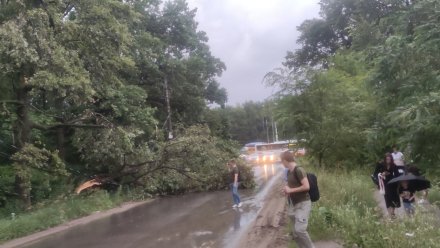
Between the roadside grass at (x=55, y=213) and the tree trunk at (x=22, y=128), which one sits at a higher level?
the tree trunk at (x=22, y=128)

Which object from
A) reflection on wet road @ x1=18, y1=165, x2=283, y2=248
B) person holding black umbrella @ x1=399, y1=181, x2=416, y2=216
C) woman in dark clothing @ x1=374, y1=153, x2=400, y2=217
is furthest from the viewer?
reflection on wet road @ x1=18, y1=165, x2=283, y2=248

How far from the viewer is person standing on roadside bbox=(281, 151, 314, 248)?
771cm

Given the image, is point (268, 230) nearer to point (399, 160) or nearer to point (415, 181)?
point (399, 160)

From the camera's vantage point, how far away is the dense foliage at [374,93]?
903cm

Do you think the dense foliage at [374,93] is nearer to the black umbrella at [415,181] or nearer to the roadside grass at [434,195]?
the black umbrella at [415,181]

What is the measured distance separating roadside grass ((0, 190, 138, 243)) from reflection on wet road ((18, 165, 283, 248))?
1196mm

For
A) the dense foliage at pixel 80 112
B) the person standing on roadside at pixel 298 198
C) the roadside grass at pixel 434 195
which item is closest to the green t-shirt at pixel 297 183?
the person standing on roadside at pixel 298 198

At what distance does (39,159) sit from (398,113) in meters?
13.1

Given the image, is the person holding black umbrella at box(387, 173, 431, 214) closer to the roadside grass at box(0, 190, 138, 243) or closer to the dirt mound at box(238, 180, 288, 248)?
the dirt mound at box(238, 180, 288, 248)

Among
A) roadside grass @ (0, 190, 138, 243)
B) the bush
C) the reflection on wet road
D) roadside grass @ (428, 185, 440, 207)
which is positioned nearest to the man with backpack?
the reflection on wet road

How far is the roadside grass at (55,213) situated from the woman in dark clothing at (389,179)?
10.6 meters

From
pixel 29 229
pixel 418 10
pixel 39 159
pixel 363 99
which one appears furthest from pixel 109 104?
pixel 418 10

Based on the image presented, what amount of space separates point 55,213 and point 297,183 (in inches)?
469

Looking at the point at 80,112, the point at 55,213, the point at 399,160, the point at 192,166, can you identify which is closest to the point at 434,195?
the point at 399,160
